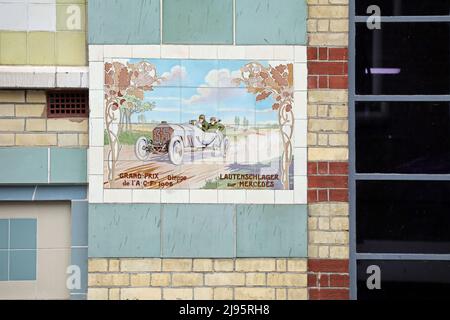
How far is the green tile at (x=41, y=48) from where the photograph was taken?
7648mm

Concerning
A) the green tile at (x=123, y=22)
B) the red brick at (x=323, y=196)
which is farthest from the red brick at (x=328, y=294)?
the green tile at (x=123, y=22)

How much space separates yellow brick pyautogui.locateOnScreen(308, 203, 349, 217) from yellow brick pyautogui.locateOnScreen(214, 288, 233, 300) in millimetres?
952

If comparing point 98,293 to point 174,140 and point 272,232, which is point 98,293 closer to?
point 174,140

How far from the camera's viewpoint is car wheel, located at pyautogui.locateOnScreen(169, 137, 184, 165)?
24.6 ft

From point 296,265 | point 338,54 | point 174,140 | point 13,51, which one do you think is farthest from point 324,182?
point 13,51

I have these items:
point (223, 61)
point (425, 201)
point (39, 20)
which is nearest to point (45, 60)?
point (39, 20)

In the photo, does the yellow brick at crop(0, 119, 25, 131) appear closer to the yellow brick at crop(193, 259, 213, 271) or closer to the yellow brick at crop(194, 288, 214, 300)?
the yellow brick at crop(193, 259, 213, 271)

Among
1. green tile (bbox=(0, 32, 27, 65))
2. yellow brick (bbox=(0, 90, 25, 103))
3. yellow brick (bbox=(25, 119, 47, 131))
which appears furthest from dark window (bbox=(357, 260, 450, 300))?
green tile (bbox=(0, 32, 27, 65))

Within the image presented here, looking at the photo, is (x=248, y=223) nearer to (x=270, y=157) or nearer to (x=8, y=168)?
(x=270, y=157)

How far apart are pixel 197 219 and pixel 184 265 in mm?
405

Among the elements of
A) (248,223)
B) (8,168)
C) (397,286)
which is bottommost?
(397,286)

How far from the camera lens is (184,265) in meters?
7.48

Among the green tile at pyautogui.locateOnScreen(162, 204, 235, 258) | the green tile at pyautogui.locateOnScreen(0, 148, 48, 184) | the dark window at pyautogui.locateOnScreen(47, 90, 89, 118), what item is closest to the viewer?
the green tile at pyautogui.locateOnScreen(162, 204, 235, 258)

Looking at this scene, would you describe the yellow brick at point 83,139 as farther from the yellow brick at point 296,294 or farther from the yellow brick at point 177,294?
the yellow brick at point 296,294
